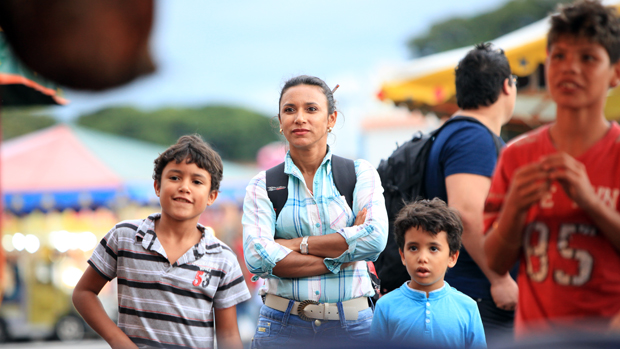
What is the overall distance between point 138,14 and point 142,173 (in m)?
9.24

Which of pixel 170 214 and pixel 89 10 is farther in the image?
pixel 170 214

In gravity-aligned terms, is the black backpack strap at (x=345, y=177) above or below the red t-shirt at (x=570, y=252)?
above

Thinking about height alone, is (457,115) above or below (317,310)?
above

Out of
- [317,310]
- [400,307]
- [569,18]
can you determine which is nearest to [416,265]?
[400,307]

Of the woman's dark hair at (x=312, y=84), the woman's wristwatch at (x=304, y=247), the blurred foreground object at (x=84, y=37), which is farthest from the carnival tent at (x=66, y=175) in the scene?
the blurred foreground object at (x=84, y=37)

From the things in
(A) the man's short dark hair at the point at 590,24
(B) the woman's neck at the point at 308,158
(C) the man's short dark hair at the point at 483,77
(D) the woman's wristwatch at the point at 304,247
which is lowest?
(D) the woman's wristwatch at the point at 304,247

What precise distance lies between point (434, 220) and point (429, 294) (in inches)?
10.4

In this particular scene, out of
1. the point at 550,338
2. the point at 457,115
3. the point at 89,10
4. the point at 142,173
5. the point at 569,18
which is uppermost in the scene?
the point at 142,173

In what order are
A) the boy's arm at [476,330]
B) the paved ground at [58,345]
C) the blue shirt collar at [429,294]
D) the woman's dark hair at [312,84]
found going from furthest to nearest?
the paved ground at [58,345]
the woman's dark hair at [312,84]
the blue shirt collar at [429,294]
the boy's arm at [476,330]

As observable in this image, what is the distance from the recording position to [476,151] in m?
2.19

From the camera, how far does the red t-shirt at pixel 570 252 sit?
107 centimetres

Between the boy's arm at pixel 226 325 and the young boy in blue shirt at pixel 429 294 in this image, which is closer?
the young boy in blue shirt at pixel 429 294

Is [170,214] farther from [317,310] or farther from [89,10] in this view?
[89,10]

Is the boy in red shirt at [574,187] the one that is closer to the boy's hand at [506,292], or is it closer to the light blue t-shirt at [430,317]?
the light blue t-shirt at [430,317]
